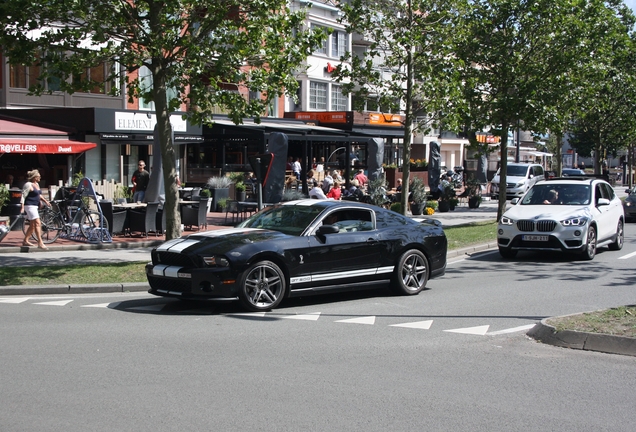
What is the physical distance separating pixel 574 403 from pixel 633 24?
36747mm

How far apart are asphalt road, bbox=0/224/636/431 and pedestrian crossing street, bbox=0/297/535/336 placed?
30mm

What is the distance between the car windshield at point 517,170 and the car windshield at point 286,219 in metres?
32.6

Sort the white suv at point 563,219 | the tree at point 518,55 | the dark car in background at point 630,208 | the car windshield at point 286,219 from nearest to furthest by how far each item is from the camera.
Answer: the car windshield at point 286,219, the white suv at point 563,219, the tree at point 518,55, the dark car in background at point 630,208

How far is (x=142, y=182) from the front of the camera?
74.1 feet

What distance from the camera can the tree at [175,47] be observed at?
1399 centimetres

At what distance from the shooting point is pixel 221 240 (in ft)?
35.8

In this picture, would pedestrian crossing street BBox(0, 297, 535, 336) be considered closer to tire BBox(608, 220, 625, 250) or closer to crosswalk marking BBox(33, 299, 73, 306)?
crosswalk marking BBox(33, 299, 73, 306)

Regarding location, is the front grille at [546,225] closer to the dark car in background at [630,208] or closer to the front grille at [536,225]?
the front grille at [536,225]

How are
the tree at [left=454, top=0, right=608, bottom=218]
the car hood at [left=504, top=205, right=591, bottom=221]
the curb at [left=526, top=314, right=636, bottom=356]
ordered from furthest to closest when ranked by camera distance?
the tree at [left=454, top=0, right=608, bottom=218], the car hood at [left=504, top=205, right=591, bottom=221], the curb at [left=526, top=314, right=636, bottom=356]

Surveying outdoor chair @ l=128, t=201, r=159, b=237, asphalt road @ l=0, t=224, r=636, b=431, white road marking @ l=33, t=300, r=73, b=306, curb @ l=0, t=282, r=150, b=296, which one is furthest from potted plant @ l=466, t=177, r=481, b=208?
white road marking @ l=33, t=300, r=73, b=306

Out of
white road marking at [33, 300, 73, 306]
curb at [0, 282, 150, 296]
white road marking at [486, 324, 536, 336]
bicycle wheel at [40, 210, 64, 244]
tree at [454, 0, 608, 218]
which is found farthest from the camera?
tree at [454, 0, 608, 218]

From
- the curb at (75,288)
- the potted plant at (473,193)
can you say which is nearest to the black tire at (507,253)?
the curb at (75,288)

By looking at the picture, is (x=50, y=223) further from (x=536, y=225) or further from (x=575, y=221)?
(x=575, y=221)

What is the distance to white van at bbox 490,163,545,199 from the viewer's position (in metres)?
41.5
